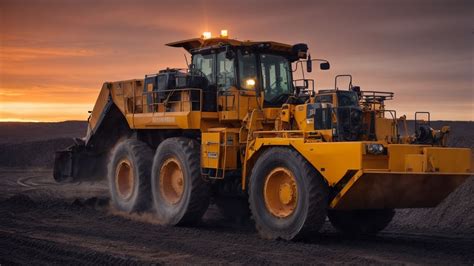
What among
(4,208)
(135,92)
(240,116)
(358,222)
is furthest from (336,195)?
(4,208)

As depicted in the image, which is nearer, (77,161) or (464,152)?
(464,152)

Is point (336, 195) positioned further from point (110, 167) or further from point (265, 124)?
point (110, 167)

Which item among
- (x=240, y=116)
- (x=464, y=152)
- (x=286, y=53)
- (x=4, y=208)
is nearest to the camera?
(x=464, y=152)

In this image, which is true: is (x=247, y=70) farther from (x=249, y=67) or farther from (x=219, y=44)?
(x=219, y=44)

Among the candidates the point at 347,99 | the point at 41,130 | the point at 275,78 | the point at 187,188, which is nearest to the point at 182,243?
the point at 187,188

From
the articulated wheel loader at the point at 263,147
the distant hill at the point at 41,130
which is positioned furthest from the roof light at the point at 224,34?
the distant hill at the point at 41,130

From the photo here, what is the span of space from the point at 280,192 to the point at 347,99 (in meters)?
1.97

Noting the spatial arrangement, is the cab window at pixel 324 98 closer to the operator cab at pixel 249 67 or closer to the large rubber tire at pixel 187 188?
the operator cab at pixel 249 67

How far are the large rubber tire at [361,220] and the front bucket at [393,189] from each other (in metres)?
1.48

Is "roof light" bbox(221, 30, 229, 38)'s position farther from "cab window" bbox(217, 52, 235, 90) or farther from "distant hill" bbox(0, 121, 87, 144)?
"distant hill" bbox(0, 121, 87, 144)

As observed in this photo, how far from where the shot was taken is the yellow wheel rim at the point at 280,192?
11.2 m

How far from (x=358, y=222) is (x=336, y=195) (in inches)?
90.0

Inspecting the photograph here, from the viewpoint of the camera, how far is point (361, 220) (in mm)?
12766

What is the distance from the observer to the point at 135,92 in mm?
15930
